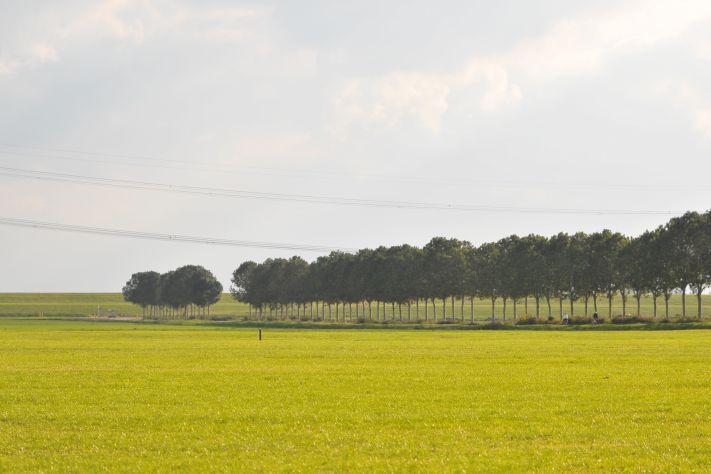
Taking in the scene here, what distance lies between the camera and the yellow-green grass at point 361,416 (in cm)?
2397

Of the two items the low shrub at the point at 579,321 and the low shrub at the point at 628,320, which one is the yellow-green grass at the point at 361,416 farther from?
the low shrub at the point at 579,321

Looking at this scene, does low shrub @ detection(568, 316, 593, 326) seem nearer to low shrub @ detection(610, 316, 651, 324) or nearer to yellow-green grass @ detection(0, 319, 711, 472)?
low shrub @ detection(610, 316, 651, 324)

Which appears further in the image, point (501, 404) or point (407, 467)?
point (501, 404)

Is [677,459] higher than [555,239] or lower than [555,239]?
lower

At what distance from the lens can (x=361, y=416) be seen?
31859 millimetres

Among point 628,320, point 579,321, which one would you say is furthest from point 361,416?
point 579,321

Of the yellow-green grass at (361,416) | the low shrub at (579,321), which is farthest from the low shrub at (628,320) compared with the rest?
the yellow-green grass at (361,416)

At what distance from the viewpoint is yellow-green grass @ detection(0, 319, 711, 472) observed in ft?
78.6

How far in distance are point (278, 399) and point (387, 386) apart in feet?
22.4

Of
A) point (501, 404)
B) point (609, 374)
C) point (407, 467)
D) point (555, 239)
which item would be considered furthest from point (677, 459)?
point (555, 239)

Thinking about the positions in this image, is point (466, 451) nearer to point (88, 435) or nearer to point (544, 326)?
point (88, 435)

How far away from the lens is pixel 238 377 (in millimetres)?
47844

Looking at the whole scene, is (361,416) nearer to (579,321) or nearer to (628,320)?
(628,320)

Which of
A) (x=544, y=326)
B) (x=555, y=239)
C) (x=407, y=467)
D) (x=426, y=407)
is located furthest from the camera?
(x=555, y=239)
